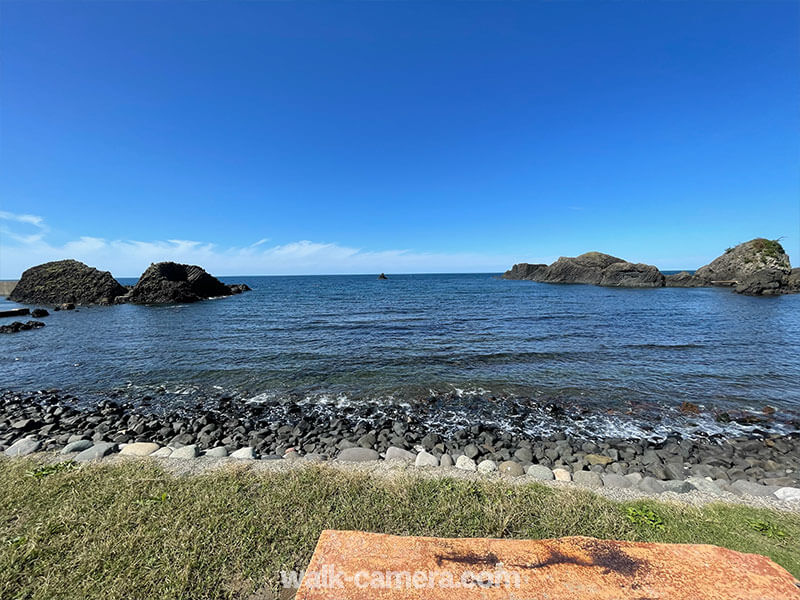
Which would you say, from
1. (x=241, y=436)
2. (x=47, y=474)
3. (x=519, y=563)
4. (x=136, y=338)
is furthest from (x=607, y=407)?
(x=136, y=338)

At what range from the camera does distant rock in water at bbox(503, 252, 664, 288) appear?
2918 inches

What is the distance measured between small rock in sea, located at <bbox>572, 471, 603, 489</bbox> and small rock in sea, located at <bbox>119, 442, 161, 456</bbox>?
30.3 ft

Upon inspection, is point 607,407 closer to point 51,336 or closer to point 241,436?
point 241,436

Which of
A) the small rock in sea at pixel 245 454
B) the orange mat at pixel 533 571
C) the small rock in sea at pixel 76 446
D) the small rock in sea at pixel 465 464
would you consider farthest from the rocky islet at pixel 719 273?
the small rock in sea at pixel 76 446

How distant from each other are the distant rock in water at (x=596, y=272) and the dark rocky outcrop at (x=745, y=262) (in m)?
9.86

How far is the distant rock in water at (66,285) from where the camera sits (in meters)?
46.6

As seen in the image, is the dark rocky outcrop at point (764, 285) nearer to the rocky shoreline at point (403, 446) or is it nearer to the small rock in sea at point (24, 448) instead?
the rocky shoreline at point (403, 446)

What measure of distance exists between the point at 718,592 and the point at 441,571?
2.23m

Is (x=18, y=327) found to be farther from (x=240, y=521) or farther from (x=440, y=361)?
(x=240, y=521)

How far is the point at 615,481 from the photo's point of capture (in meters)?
6.39

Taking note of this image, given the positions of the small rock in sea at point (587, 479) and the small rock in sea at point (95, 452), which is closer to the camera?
the small rock in sea at point (587, 479)

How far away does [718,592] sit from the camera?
2564 millimetres

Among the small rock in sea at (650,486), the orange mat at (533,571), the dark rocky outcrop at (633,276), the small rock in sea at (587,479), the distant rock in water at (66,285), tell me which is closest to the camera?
the orange mat at (533,571)

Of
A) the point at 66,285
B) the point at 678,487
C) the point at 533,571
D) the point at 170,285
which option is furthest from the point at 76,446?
the point at 66,285
